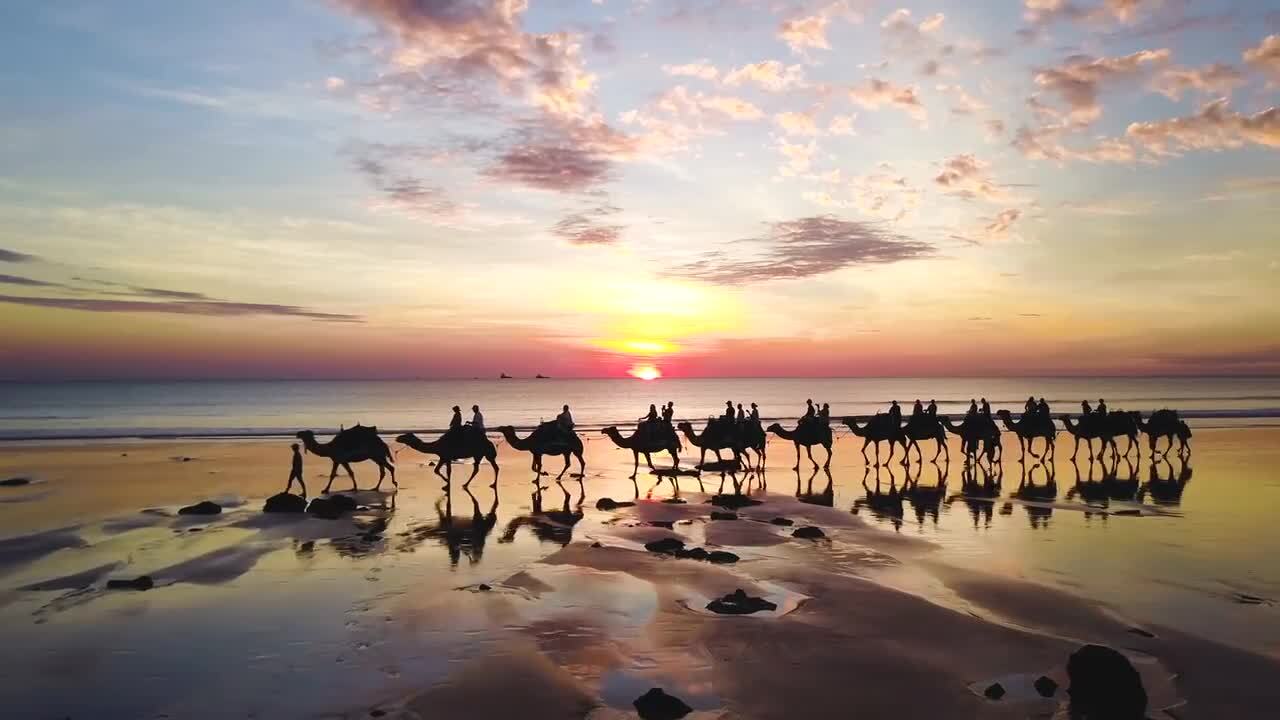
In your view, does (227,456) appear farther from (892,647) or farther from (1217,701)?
(1217,701)

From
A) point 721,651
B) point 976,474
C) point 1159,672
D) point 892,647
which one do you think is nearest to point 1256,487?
point 976,474

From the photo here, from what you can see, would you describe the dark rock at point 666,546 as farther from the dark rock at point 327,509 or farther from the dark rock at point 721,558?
the dark rock at point 327,509

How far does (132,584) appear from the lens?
11.0 metres

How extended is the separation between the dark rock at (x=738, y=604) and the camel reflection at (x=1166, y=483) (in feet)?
46.7

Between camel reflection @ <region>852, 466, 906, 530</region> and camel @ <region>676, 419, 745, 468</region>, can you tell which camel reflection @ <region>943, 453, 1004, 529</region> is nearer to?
camel reflection @ <region>852, 466, 906, 530</region>

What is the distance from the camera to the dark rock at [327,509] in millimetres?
16734

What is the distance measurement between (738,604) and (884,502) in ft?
35.4

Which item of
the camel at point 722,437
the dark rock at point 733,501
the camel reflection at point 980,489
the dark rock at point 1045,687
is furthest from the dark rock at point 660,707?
the camel at point 722,437

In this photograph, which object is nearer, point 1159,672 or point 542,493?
point 1159,672

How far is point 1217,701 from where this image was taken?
716cm

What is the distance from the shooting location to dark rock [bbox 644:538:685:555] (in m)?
13.2

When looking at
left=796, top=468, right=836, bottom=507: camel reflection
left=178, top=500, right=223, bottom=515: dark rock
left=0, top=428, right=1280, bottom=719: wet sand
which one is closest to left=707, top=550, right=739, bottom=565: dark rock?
left=0, top=428, right=1280, bottom=719: wet sand

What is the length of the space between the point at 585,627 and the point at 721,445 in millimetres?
16894

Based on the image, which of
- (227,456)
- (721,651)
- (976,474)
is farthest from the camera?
(227,456)
